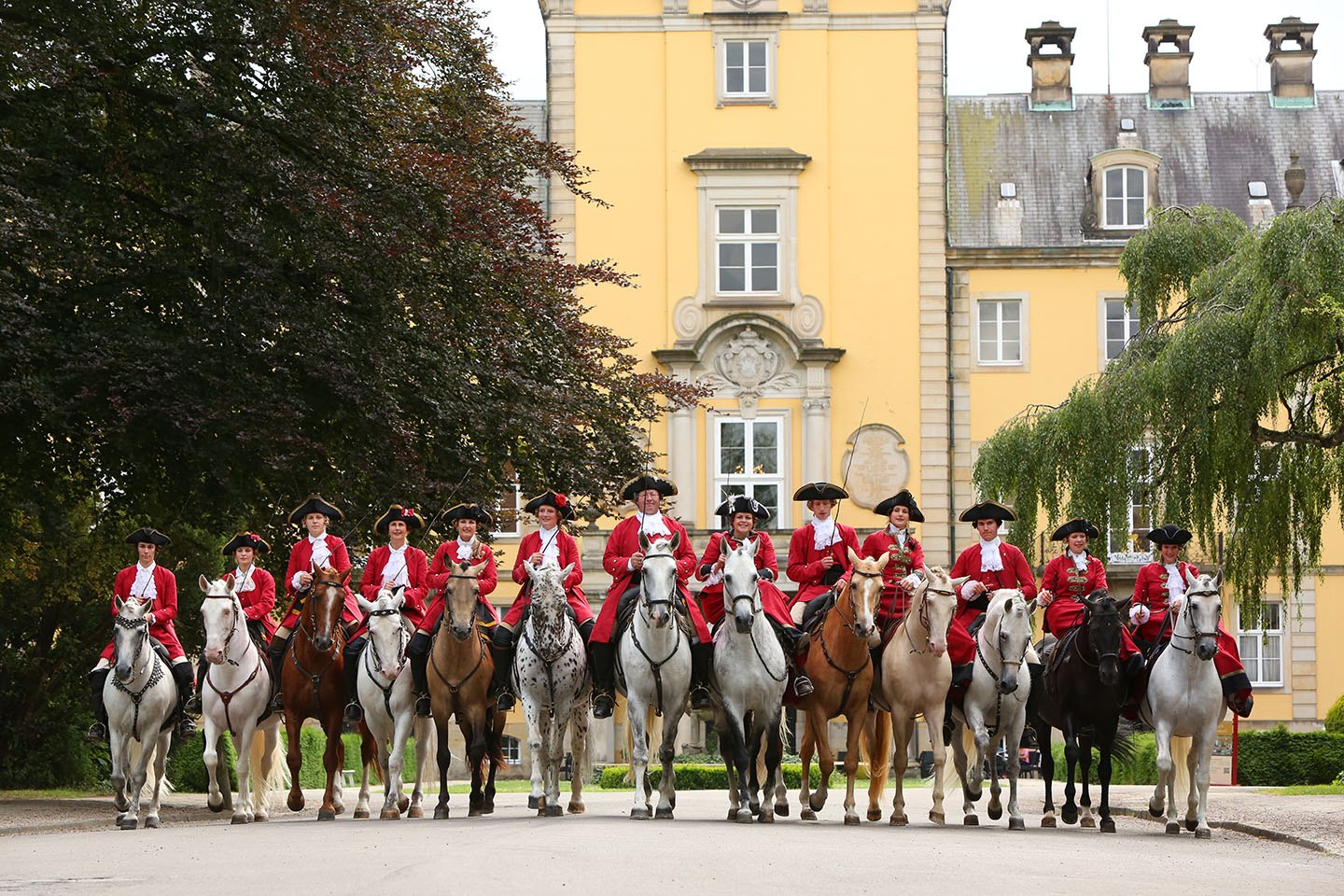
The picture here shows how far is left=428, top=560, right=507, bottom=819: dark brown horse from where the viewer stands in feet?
57.7

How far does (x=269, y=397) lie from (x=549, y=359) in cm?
479

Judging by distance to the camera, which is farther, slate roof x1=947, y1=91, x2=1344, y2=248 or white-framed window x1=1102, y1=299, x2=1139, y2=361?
slate roof x1=947, y1=91, x2=1344, y2=248

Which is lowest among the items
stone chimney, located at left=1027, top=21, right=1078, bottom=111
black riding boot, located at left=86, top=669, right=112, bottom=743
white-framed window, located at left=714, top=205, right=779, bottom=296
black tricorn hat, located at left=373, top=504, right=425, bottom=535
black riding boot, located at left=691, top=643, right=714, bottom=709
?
black riding boot, located at left=86, top=669, right=112, bottom=743

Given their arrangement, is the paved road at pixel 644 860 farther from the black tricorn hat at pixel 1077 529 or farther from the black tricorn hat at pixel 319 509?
the black tricorn hat at pixel 319 509

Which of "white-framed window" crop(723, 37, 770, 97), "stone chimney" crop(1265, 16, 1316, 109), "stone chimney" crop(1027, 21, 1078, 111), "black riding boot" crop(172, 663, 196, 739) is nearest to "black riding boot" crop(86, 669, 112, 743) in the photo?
"black riding boot" crop(172, 663, 196, 739)

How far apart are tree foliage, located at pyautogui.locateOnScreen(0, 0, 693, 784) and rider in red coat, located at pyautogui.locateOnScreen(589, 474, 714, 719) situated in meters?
5.56

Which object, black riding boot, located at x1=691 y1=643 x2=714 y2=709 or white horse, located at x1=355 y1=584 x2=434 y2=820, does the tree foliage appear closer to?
white horse, located at x1=355 y1=584 x2=434 y2=820

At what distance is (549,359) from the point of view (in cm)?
2645

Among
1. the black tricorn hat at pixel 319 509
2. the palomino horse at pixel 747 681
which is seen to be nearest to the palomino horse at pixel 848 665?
the palomino horse at pixel 747 681

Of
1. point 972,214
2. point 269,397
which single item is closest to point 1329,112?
point 972,214

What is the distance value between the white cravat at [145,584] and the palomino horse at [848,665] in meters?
6.12

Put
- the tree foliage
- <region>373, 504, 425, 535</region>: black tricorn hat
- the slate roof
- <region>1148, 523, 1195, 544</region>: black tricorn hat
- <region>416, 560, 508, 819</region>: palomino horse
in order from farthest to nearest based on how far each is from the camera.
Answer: the slate roof → the tree foliage → <region>373, 504, 425, 535</region>: black tricorn hat → <region>1148, 523, 1195, 544</region>: black tricorn hat → <region>416, 560, 508, 819</region>: palomino horse

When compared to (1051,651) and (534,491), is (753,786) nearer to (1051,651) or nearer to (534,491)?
(1051,651)

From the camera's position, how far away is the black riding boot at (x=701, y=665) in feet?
57.7
